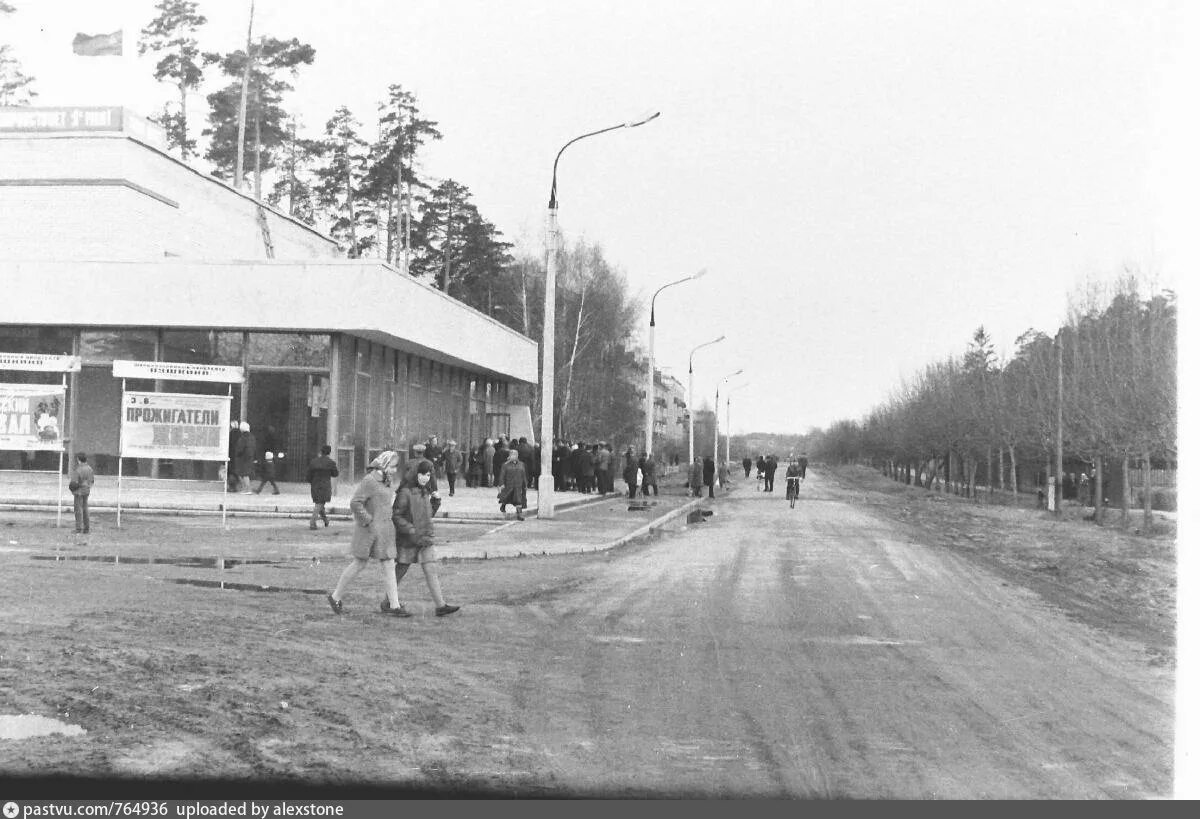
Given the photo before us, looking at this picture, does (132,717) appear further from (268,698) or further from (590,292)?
(590,292)

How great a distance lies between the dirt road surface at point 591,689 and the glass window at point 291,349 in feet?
66.5

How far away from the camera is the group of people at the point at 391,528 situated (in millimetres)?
12188


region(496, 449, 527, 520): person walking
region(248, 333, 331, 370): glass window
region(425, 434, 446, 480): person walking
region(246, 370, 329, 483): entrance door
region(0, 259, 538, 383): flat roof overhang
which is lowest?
region(496, 449, 527, 520): person walking

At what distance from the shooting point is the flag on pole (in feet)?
75.1

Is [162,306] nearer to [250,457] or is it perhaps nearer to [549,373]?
[250,457]

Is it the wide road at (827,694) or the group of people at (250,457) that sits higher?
the group of people at (250,457)

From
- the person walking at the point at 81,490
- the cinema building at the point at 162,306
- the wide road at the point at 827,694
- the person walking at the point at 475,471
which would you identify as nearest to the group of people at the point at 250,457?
the cinema building at the point at 162,306

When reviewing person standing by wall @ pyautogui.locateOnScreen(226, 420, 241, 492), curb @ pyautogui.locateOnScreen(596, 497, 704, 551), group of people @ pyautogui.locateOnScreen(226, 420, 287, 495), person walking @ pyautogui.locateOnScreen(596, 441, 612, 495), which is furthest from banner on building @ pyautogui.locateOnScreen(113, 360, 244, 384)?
person walking @ pyautogui.locateOnScreen(596, 441, 612, 495)

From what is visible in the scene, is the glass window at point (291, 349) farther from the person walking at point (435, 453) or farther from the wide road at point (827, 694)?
the wide road at point (827, 694)

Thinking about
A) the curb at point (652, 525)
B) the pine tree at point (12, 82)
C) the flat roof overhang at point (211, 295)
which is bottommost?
the curb at point (652, 525)

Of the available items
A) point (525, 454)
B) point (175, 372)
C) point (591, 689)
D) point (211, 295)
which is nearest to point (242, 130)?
point (211, 295)

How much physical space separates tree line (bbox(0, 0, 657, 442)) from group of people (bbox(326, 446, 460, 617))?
7.60 meters

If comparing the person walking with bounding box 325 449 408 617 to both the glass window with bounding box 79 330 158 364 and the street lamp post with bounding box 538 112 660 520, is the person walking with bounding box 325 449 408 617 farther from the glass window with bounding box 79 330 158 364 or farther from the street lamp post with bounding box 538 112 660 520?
the glass window with bounding box 79 330 158 364

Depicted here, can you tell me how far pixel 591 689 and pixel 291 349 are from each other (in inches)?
1127
